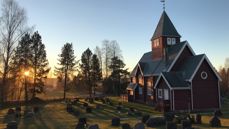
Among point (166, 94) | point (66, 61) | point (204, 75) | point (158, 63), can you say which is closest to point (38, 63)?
point (66, 61)

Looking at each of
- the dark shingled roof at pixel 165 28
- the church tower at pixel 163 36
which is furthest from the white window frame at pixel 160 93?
the dark shingled roof at pixel 165 28

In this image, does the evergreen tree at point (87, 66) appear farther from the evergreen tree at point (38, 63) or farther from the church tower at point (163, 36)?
the church tower at point (163, 36)

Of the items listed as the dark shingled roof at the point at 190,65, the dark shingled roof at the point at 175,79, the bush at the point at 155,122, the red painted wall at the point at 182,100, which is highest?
the dark shingled roof at the point at 190,65

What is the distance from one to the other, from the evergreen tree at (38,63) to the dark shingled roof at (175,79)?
86.8ft

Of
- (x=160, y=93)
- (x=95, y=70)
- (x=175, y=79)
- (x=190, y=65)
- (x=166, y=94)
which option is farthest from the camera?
(x=95, y=70)

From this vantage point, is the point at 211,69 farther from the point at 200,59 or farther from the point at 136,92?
the point at 136,92

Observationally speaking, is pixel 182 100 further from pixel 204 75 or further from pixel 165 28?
pixel 165 28

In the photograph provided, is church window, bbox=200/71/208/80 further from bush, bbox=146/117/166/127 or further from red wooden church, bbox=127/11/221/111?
bush, bbox=146/117/166/127

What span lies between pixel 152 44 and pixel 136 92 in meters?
8.57

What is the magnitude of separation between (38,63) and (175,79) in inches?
1105

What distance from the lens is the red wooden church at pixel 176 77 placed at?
2842 centimetres

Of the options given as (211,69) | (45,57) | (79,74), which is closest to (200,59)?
(211,69)

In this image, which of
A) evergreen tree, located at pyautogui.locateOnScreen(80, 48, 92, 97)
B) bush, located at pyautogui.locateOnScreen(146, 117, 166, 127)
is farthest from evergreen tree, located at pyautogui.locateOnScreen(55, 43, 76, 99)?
bush, located at pyautogui.locateOnScreen(146, 117, 166, 127)

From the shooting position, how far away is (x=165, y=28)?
3616 centimetres
